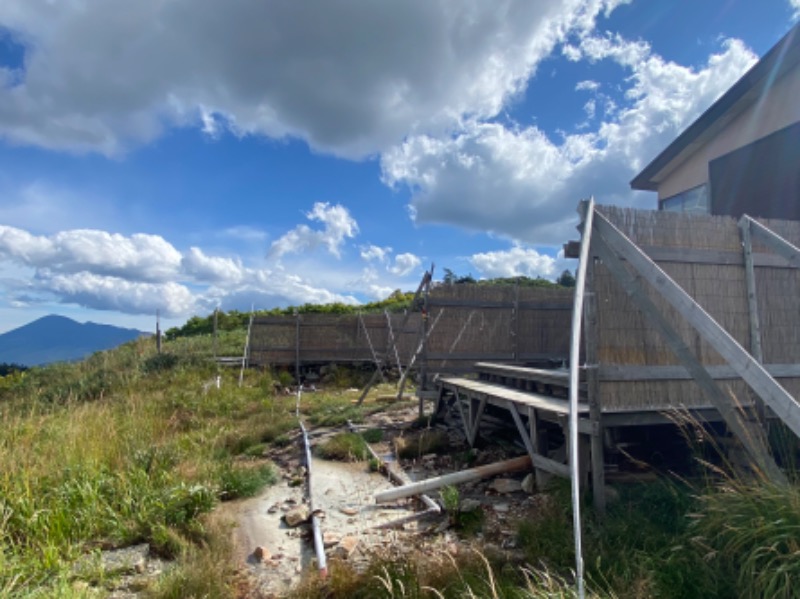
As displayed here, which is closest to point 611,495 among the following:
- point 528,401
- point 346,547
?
point 528,401

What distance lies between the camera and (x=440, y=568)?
2.74 m

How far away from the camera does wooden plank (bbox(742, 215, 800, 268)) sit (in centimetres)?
343

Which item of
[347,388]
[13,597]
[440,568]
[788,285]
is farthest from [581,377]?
[347,388]

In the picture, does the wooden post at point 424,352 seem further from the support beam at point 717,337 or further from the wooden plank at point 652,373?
the support beam at point 717,337

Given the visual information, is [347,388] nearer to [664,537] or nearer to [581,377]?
[581,377]

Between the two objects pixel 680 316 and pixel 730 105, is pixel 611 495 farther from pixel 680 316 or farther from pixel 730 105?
pixel 730 105

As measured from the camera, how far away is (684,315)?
285 centimetres

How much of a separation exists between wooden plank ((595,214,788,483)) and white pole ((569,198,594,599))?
0.19 m

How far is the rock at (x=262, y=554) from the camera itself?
3480 mm

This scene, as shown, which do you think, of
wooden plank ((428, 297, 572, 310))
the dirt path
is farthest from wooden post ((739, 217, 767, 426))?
wooden plank ((428, 297, 572, 310))

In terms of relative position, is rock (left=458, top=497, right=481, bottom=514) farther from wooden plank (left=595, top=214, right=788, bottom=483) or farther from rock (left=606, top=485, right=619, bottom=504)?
wooden plank (left=595, top=214, right=788, bottom=483)

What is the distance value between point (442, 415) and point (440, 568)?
196 inches

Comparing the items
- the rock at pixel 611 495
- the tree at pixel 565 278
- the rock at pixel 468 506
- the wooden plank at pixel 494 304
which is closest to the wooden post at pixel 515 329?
the wooden plank at pixel 494 304

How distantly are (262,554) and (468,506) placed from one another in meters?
1.67
